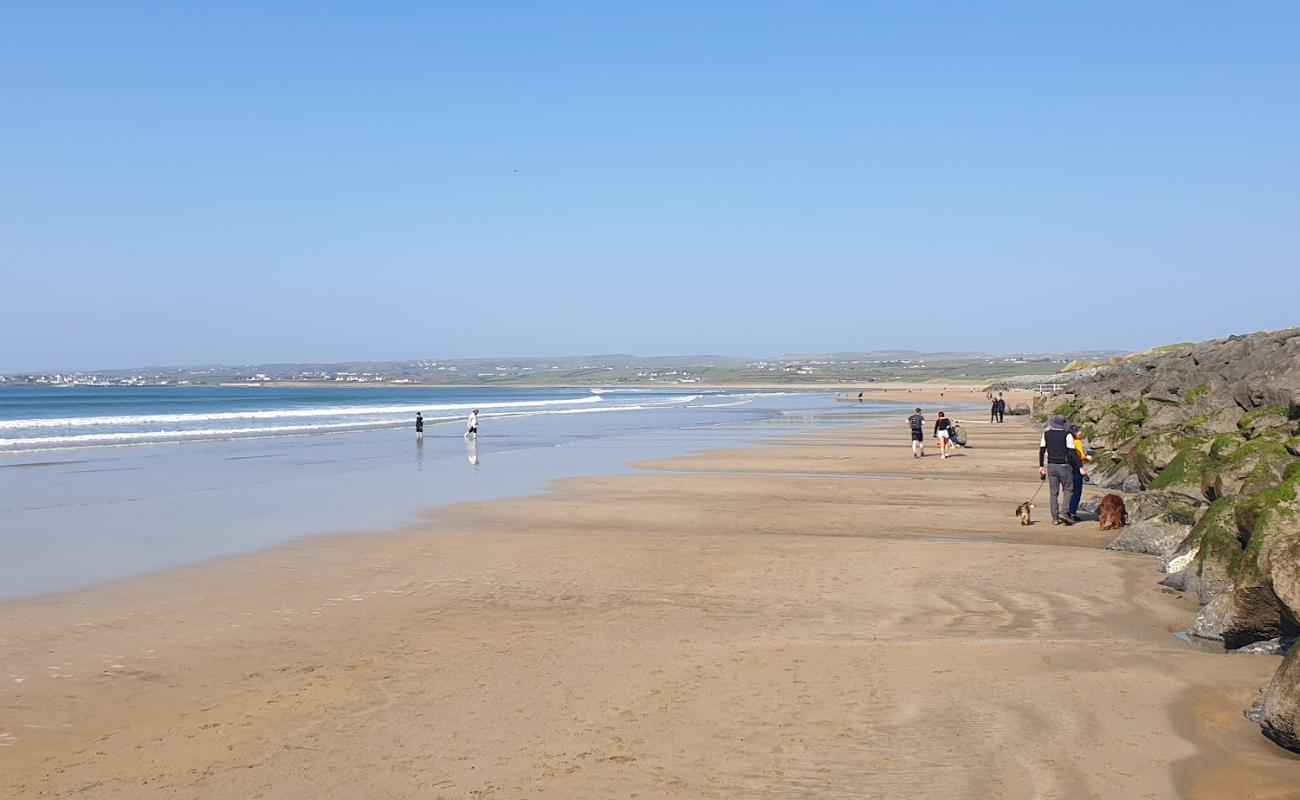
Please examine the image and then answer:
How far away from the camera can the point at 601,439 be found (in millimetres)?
41438

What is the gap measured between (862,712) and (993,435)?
113 feet

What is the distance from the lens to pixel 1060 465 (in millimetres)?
15852

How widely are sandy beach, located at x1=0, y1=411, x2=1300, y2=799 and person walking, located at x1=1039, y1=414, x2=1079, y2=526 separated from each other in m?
1.32

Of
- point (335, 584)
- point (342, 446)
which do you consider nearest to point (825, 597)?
point (335, 584)

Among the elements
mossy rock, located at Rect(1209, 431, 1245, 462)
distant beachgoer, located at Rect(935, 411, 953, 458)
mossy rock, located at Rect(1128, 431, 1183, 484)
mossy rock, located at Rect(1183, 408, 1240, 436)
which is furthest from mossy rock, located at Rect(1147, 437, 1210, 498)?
distant beachgoer, located at Rect(935, 411, 953, 458)

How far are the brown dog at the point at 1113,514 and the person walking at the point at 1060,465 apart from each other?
0.72m

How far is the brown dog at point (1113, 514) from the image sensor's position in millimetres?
14992

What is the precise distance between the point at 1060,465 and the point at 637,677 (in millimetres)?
10087

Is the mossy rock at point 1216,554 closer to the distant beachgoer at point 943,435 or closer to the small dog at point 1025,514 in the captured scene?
the small dog at point 1025,514

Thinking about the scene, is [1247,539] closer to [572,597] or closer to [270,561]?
[572,597]

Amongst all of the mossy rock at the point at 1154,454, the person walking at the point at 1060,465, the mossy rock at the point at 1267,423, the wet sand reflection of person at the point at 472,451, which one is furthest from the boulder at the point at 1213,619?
the wet sand reflection of person at the point at 472,451

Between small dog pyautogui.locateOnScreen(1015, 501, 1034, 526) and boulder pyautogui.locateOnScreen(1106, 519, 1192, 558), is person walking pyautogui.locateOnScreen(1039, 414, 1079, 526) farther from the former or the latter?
boulder pyautogui.locateOnScreen(1106, 519, 1192, 558)

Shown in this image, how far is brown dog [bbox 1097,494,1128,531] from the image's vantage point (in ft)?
49.2

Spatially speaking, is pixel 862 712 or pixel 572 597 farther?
pixel 572 597
